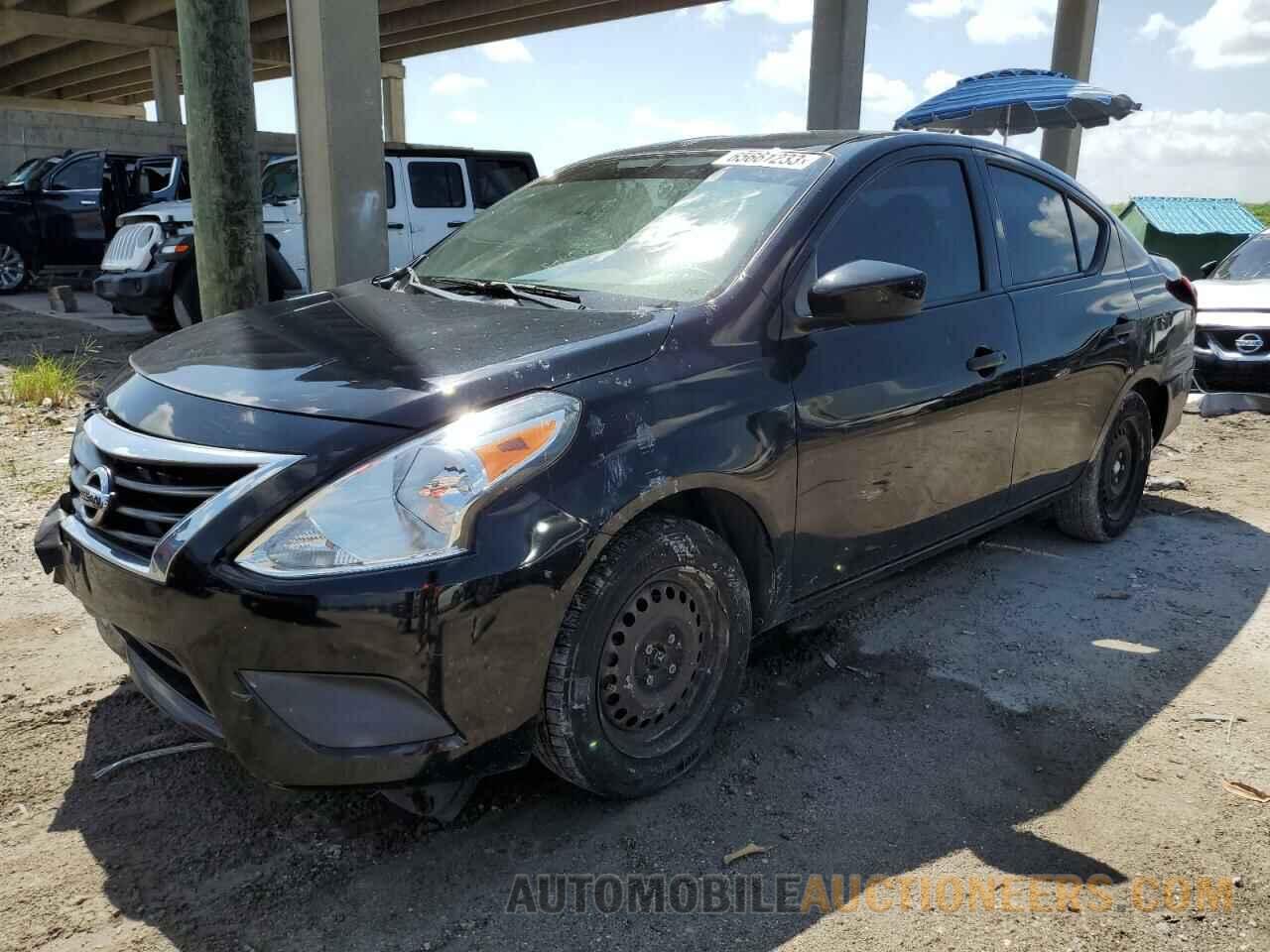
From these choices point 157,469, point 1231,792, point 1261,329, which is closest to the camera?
point 157,469

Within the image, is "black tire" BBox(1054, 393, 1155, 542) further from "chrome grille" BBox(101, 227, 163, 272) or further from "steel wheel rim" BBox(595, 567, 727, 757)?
"chrome grille" BBox(101, 227, 163, 272)

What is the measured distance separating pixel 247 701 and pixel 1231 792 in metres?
2.55

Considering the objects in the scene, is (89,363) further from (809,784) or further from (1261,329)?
(1261,329)

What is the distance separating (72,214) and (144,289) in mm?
5882

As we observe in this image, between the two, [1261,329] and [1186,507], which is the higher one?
[1261,329]

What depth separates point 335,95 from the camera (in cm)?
802

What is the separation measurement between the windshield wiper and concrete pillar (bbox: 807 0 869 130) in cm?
1168

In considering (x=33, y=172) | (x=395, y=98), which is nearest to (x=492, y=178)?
(x=33, y=172)

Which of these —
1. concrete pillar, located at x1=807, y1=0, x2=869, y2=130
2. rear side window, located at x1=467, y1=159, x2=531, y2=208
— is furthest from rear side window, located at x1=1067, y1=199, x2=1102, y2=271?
concrete pillar, located at x1=807, y1=0, x2=869, y2=130

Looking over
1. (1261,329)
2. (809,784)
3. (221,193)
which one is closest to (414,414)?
(809,784)

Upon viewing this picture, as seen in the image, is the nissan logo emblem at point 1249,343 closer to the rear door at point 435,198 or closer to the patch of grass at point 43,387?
the rear door at point 435,198

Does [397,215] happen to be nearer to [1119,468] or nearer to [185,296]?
[185,296]

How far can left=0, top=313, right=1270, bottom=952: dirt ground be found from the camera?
7.29ft

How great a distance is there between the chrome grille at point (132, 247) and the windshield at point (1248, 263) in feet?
32.5
